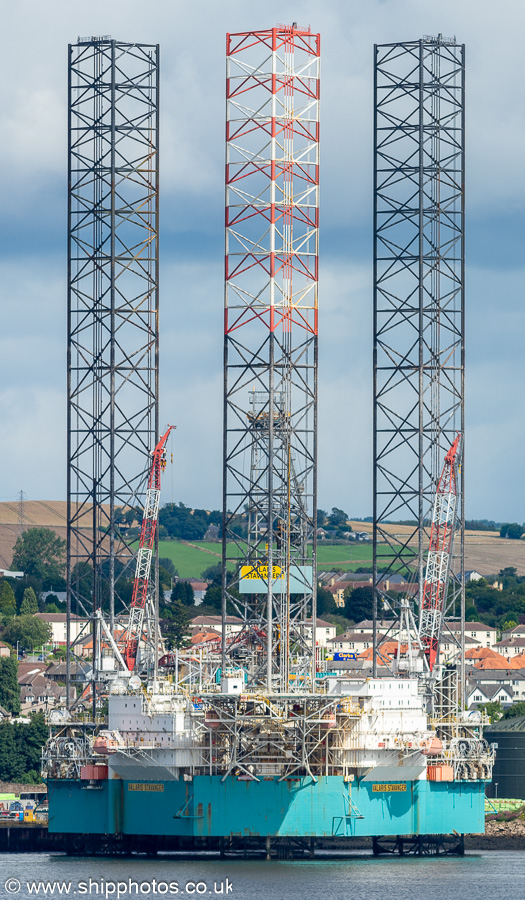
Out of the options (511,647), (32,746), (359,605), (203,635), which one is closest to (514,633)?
(511,647)

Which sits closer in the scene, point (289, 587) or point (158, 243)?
point (289, 587)

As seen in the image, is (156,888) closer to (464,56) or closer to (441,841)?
(441,841)

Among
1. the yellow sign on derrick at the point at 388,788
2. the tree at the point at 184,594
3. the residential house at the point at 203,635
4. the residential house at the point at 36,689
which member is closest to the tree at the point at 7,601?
the tree at the point at 184,594

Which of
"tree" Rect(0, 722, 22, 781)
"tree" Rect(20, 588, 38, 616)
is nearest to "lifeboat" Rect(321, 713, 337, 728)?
"tree" Rect(0, 722, 22, 781)

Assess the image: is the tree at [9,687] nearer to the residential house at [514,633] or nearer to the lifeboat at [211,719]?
the residential house at [514,633]

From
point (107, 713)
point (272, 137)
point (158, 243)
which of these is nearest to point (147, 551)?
point (107, 713)
